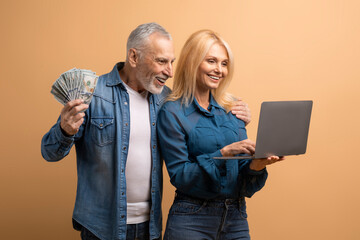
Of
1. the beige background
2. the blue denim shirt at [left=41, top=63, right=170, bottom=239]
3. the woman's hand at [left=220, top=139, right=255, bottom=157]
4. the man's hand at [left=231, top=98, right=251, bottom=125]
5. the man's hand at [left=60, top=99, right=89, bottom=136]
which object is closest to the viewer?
the man's hand at [left=60, top=99, right=89, bottom=136]

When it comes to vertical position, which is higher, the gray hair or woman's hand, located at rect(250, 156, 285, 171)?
the gray hair

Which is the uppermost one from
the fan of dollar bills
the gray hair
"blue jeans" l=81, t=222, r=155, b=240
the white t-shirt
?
the gray hair

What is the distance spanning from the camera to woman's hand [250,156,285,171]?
1.94 meters

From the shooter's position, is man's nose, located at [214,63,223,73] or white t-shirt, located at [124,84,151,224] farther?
man's nose, located at [214,63,223,73]

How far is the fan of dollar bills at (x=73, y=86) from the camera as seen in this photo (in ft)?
6.21

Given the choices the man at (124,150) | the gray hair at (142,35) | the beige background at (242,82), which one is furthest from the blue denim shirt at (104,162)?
the beige background at (242,82)

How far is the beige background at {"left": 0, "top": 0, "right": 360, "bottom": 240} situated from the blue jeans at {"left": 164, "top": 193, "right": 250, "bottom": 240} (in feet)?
3.28

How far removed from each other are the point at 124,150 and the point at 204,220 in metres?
0.50

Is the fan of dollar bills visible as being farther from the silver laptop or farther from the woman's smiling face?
the silver laptop

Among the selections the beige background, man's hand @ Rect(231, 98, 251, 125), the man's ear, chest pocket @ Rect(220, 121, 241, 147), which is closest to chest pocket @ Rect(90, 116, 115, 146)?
the man's ear

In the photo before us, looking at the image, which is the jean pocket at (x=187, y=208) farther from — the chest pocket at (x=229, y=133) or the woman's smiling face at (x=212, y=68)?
the woman's smiling face at (x=212, y=68)

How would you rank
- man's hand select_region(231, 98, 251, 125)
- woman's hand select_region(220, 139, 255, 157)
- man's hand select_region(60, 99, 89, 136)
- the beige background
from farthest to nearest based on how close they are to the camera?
the beige background
man's hand select_region(231, 98, 251, 125)
woman's hand select_region(220, 139, 255, 157)
man's hand select_region(60, 99, 89, 136)
